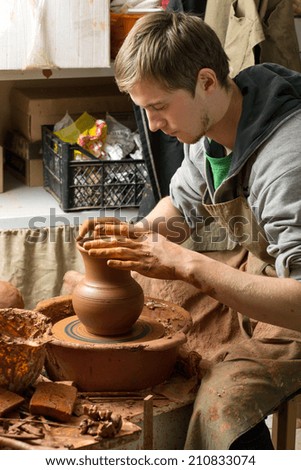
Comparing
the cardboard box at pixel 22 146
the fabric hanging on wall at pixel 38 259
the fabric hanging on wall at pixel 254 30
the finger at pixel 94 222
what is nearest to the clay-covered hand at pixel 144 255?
the finger at pixel 94 222

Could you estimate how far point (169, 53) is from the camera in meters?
2.32

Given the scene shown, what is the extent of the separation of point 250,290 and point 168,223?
632 millimetres

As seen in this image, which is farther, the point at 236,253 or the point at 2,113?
the point at 2,113

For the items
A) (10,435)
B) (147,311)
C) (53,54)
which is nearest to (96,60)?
(53,54)

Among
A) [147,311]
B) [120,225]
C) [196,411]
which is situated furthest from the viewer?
[147,311]

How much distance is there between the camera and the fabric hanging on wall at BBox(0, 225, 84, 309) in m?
3.51

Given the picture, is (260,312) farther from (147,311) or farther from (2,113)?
(2,113)

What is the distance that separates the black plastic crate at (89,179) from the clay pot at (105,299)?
3.61 ft

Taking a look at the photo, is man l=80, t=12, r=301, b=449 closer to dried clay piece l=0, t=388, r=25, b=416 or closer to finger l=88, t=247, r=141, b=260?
finger l=88, t=247, r=141, b=260

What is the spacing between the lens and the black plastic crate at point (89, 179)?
11.3ft

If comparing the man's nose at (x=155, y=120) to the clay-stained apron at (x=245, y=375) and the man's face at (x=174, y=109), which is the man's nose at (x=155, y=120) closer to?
the man's face at (x=174, y=109)

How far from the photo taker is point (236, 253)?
325 centimetres

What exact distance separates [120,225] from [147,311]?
355 millimetres

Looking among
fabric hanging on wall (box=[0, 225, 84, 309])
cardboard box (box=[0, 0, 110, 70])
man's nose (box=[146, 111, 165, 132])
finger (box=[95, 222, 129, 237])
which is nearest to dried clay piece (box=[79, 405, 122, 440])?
finger (box=[95, 222, 129, 237])
